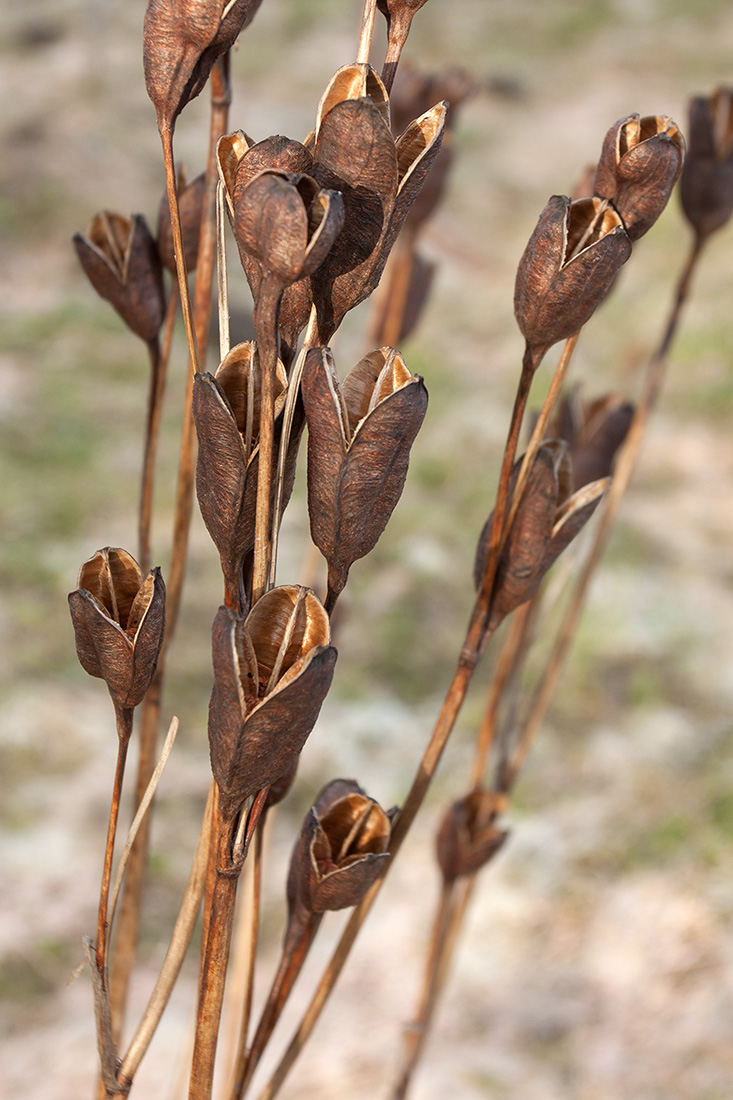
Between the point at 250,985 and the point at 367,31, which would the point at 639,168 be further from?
the point at 250,985

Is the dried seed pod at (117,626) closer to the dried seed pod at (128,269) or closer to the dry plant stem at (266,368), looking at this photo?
the dry plant stem at (266,368)

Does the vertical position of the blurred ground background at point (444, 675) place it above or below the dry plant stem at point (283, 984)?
above

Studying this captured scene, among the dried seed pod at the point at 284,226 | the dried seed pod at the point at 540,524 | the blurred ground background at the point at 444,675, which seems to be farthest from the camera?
the blurred ground background at the point at 444,675

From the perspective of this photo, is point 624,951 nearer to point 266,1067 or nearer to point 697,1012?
point 697,1012

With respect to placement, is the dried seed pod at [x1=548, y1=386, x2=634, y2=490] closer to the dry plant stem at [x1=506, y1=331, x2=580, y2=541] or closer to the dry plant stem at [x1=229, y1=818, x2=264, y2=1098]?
the dry plant stem at [x1=506, y1=331, x2=580, y2=541]

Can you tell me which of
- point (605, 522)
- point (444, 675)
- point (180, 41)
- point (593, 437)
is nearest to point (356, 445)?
point (180, 41)

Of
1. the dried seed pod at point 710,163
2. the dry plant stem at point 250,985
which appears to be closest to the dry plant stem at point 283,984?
the dry plant stem at point 250,985

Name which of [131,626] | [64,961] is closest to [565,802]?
[64,961]

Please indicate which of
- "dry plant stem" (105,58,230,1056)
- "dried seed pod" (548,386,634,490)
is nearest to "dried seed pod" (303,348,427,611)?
"dry plant stem" (105,58,230,1056)
